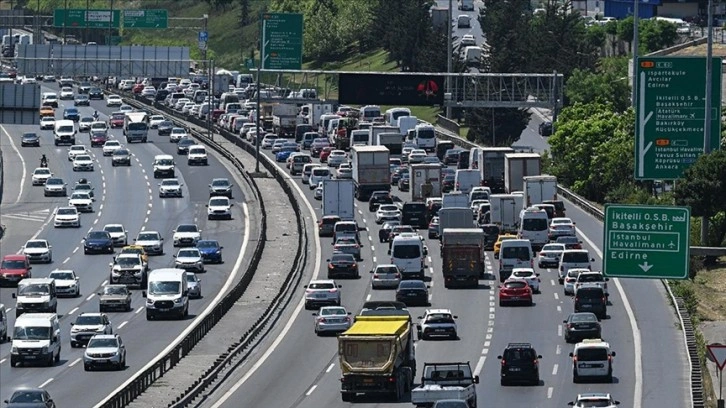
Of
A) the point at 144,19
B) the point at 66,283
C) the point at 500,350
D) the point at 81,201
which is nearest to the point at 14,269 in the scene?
the point at 66,283

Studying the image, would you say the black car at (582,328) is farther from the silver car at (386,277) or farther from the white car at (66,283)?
the white car at (66,283)

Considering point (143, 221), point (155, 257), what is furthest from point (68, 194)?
point (155, 257)

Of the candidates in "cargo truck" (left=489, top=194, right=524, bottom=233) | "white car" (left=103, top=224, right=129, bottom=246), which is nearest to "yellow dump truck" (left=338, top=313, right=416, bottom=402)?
"cargo truck" (left=489, top=194, right=524, bottom=233)

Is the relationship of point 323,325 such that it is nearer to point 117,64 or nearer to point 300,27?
point 300,27

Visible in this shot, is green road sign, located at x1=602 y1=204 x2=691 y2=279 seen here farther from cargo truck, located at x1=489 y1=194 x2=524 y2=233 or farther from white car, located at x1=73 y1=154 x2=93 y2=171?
white car, located at x1=73 y1=154 x2=93 y2=171

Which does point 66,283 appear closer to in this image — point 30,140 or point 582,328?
point 582,328

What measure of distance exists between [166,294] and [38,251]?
22018 mm

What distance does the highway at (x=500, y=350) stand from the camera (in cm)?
5984

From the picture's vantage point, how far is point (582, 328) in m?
70.8

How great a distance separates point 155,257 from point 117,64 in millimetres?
79609

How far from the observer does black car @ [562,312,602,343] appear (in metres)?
70.4

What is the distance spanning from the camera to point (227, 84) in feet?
652

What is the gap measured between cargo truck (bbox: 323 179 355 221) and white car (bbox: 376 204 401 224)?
6.14 feet

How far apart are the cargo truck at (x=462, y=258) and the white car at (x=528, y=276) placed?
2.51 meters
